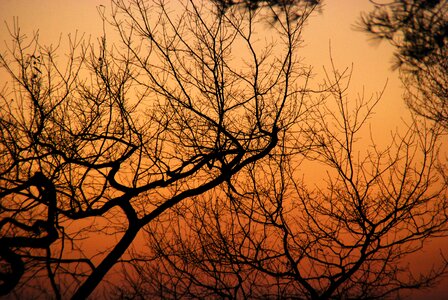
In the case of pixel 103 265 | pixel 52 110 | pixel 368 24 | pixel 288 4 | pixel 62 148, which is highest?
pixel 288 4

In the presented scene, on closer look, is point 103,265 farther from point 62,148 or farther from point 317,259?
point 317,259

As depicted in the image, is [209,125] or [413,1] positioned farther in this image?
[209,125]

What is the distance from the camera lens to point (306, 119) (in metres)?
7.04

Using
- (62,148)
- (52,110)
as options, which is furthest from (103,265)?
(52,110)

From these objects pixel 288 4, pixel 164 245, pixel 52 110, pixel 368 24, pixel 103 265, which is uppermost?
pixel 288 4

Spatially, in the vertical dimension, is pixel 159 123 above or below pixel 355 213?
above

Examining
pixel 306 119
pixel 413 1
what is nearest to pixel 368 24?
pixel 413 1

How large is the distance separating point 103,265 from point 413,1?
519cm

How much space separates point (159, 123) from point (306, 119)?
2083mm

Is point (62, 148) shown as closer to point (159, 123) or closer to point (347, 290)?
point (159, 123)

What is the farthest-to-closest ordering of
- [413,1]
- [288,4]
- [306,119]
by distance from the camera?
[306,119] → [288,4] → [413,1]

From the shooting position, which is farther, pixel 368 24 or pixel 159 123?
pixel 159 123

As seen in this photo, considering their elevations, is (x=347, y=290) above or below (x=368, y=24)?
below

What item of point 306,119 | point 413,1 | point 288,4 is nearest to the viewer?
point 413,1
